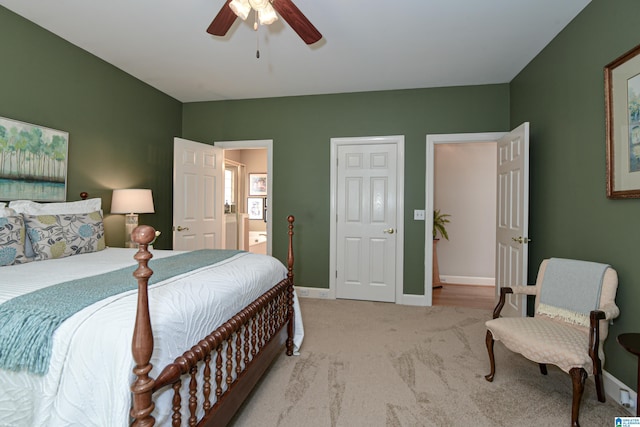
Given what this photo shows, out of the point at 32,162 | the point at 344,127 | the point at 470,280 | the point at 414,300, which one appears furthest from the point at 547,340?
the point at 32,162

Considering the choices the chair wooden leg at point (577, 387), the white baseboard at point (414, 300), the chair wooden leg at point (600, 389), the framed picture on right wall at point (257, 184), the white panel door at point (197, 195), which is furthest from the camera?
the framed picture on right wall at point (257, 184)

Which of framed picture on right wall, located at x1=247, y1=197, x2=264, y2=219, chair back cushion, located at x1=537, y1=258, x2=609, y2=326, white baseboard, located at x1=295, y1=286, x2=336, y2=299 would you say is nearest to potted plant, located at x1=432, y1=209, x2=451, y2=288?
white baseboard, located at x1=295, y1=286, x2=336, y2=299

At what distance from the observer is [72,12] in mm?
2521

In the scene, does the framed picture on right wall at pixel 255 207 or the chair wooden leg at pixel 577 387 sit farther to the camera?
the framed picture on right wall at pixel 255 207

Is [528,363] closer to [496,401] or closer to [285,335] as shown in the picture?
[496,401]

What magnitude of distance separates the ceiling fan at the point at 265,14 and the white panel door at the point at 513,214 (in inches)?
83.6

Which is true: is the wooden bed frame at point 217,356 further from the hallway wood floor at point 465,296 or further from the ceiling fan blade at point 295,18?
the hallway wood floor at point 465,296

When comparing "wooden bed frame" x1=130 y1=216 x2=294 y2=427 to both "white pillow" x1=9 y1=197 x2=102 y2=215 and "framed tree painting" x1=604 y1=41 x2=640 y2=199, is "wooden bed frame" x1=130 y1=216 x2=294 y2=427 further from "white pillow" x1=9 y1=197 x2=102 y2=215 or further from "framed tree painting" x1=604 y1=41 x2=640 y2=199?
"framed tree painting" x1=604 y1=41 x2=640 y2=199

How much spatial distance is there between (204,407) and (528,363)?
2.39m

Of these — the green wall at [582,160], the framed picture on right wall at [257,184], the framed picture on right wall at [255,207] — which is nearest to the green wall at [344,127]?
the green wall at [582,160]

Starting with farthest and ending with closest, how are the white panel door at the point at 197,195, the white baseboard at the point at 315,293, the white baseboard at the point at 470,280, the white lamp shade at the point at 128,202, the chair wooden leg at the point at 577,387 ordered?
the white baseboard at the point at 470,280 < the white baseboard at the point at 315,293 < the white panel door at the point at 197,195 < the white lamp shade at the point at 128,202 < the chair wooden leg at the point at 577,387

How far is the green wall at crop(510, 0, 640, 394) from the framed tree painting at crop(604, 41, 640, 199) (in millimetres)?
85

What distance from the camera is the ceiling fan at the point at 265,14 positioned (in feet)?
5.82

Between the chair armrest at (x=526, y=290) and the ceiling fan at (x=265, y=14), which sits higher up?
the ceiling fan at (x=265, y=14)
